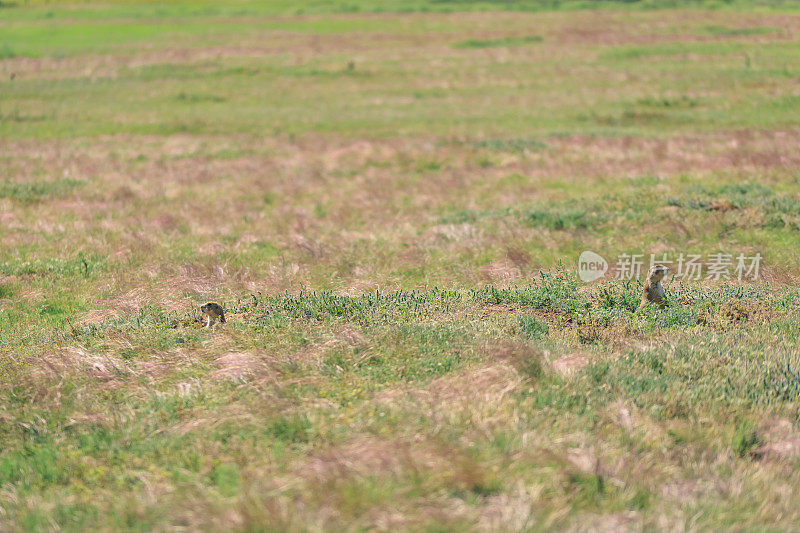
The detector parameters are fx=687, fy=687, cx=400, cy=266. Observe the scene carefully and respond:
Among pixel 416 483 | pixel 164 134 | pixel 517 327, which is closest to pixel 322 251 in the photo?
pixel 517 327

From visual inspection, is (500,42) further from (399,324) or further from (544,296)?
(399,324)

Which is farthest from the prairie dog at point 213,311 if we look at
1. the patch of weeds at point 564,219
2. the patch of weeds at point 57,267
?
the patch of weeds at point 564,219

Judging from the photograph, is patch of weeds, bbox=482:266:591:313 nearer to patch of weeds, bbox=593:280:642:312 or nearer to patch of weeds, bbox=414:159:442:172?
patch of weeds, bbox=593:280:642:312

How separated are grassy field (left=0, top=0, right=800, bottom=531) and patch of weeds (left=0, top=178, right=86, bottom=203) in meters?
0.09

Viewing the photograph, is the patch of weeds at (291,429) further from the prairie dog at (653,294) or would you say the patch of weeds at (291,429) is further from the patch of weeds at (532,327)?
the prairie dog at (653,294)

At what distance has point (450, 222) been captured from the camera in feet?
44.7

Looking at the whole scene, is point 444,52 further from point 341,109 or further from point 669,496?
point 669,496

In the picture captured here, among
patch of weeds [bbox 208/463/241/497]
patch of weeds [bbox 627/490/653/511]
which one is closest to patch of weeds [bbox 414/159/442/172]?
patch of weeds [bbox 208/463/241/497]

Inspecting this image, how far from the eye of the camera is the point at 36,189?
1670 cm

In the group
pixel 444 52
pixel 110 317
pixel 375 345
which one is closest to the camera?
pixel 375 345

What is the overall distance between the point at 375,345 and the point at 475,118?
23463 mm

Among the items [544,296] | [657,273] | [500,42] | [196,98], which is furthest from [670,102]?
[544,296]

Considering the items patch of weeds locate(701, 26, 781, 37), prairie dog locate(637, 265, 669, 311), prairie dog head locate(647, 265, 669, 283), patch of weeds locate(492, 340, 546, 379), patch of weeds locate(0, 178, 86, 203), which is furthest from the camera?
patch of weeds locate(701, 26, 781, 37)

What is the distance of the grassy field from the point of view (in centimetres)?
430
